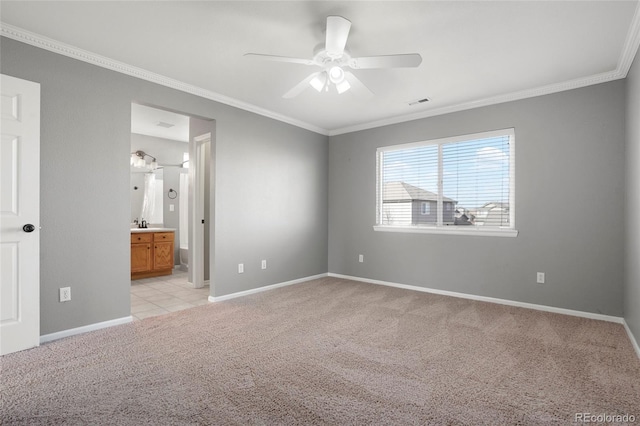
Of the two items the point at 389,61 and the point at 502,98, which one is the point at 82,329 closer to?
the point at 389,61

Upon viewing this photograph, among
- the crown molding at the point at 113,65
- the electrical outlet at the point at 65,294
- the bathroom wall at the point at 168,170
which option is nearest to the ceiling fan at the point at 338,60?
the crown molding at the point at 113,65

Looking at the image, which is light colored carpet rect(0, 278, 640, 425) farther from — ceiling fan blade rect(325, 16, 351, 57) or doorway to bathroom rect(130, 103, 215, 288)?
ceiling fan blade rect(325, 16, 351, 57)

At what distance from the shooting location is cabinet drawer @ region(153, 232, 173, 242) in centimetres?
569

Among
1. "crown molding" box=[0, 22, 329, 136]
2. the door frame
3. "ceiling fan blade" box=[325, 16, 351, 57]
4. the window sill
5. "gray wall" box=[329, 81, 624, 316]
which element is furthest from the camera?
the door frame

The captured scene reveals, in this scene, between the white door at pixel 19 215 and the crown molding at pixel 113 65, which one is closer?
the white door at pixel 19 215

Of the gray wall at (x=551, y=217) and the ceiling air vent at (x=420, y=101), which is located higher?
the ceiling air vent at (x=420, y=101)

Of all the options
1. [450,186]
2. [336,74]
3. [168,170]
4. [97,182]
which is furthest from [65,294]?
[450,186]

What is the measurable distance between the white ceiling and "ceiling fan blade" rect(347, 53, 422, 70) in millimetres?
231

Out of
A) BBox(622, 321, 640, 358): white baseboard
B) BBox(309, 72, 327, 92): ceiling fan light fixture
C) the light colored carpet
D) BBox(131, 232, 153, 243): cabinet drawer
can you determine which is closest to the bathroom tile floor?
the light colored carpet

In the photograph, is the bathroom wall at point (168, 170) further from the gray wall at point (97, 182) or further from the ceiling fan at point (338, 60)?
the ceiling fan at point (338, 60)

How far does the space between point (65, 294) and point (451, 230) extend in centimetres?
431

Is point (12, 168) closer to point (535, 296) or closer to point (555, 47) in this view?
point (555, 47)

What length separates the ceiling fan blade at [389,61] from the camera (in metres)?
2.29

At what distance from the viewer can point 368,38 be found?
8.69ft
